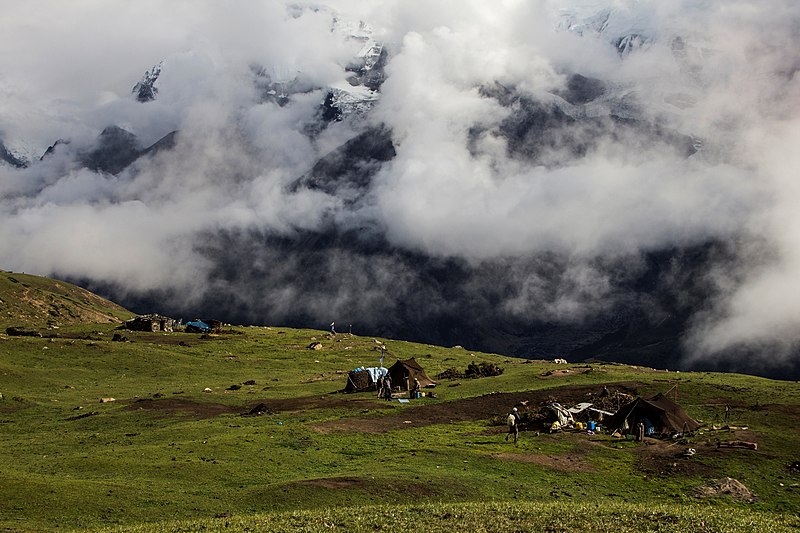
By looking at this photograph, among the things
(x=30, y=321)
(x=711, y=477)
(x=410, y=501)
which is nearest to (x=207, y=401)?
(x=410, y=501)

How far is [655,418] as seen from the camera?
207 ft

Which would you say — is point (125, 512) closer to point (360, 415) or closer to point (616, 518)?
point (616, 518)

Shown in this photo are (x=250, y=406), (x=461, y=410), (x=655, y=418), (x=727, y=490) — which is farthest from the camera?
(x=250, y=406)

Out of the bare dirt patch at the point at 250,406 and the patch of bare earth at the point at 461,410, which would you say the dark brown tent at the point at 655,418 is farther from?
the bare dirt patch at the point at 250,406

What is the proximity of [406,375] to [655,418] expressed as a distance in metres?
39.9

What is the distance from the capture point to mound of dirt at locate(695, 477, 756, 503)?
43.3 meters

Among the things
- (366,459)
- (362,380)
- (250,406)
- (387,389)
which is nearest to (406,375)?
(362,380)

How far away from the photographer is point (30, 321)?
186750 millimetres

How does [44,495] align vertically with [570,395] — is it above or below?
below

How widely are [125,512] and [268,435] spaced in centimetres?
2378

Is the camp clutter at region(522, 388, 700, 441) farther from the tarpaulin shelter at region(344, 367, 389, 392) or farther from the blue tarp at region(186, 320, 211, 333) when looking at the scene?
the blue tarp at region(186, 320, 211, 333)

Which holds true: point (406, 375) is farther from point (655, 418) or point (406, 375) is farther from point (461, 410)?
point (655, 418)

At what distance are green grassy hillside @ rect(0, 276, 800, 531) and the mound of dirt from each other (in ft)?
0.98

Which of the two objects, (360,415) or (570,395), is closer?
(360,415)
